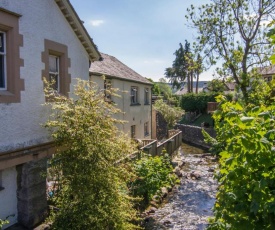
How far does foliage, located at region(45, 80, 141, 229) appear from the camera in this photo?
26.2 feet

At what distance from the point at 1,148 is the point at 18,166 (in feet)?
3.88

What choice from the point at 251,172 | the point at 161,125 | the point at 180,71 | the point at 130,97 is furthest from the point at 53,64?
the point at 180,71

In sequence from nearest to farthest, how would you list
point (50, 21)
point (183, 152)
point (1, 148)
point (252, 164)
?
point (252, 164), point (1, 148), point (50, 21), point (183, 152)

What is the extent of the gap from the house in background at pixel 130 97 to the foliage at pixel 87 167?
897cm

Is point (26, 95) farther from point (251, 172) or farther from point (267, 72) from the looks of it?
point (267, 72)

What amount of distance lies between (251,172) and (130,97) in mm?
19466

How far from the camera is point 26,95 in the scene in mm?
8344

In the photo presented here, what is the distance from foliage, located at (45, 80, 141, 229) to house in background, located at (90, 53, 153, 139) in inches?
353

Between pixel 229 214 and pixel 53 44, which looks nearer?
pixel 229 214

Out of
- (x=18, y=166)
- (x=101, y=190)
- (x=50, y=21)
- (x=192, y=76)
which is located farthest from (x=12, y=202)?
(x=192, y=76)

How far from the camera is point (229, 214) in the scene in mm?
3742

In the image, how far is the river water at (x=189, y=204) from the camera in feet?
40.1

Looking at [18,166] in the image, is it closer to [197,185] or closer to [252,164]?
[252,164]

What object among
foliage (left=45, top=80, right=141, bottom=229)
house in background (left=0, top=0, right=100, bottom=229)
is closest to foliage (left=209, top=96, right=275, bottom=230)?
foliage (left=45, top=80, right=141, bottom=229)
